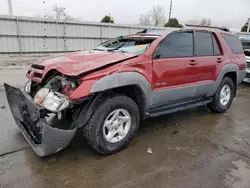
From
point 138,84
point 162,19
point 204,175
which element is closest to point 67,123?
point 138,84

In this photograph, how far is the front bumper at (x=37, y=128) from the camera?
8.43 feet

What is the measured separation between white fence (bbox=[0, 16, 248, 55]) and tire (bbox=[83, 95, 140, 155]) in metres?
10.7

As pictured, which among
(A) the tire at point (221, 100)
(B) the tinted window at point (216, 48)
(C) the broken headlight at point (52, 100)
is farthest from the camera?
(A) the tire at point (221, 100)

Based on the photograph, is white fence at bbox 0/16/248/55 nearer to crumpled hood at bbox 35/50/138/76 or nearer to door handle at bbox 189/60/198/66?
door handle at bbox 189/60/198/66

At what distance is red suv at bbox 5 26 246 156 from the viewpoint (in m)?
2.77

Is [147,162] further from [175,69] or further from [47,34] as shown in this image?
[47,34]

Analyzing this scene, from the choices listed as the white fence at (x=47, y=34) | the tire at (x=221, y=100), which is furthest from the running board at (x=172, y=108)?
the white fence at (x=47, y=34)

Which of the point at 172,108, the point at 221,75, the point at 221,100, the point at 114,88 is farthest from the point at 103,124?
the point at 221,100

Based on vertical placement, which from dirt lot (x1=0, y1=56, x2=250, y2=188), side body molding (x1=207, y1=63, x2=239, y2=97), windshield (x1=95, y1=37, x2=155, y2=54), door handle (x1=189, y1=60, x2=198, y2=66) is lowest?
dirt lot (x1=0, y1=56, x2=250, y2=188)

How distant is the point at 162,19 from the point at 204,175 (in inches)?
1804

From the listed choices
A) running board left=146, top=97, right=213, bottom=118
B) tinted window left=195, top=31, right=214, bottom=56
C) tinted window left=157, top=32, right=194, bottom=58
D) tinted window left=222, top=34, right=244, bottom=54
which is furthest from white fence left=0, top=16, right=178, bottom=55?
running board left=146, top=97, right=213, bottom=118

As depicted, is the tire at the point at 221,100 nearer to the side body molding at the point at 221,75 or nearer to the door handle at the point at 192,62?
the side body molding at the point at 221,75

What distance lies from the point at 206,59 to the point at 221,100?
129 cm

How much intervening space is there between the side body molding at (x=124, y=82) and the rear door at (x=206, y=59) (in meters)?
1.30
